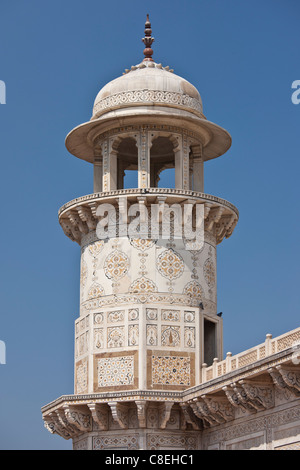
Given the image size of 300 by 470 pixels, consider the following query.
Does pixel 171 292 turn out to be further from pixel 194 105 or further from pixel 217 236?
pixel 194 105

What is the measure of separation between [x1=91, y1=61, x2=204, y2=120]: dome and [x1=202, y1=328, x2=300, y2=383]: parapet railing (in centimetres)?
635

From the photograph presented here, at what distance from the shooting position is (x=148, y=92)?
27609mm

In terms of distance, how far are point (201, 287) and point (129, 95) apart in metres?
4.90

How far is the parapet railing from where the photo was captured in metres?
20.9

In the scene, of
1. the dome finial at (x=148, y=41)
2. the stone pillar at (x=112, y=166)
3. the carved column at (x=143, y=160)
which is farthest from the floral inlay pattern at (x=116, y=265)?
the dome finial at (x=148, y=41)

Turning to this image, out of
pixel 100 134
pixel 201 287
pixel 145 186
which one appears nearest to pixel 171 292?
pixel 201 287

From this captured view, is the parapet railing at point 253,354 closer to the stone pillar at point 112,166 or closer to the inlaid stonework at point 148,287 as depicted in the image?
the inlaid stonework at point 148,287

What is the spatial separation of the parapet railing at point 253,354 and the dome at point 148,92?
635 cm

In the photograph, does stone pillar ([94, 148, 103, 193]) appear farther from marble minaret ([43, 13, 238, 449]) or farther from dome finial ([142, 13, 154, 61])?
dome finial ([142, 13, 154, 61])

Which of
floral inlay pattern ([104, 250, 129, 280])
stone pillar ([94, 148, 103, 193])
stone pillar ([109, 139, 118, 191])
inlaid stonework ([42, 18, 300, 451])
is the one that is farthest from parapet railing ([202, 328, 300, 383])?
stone pillar ([94, 148, 103, 193])

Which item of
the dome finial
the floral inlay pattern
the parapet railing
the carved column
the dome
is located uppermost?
the dome finial

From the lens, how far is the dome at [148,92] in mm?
27562

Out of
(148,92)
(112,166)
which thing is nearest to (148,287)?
(112,166)

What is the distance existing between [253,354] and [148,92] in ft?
25.8
